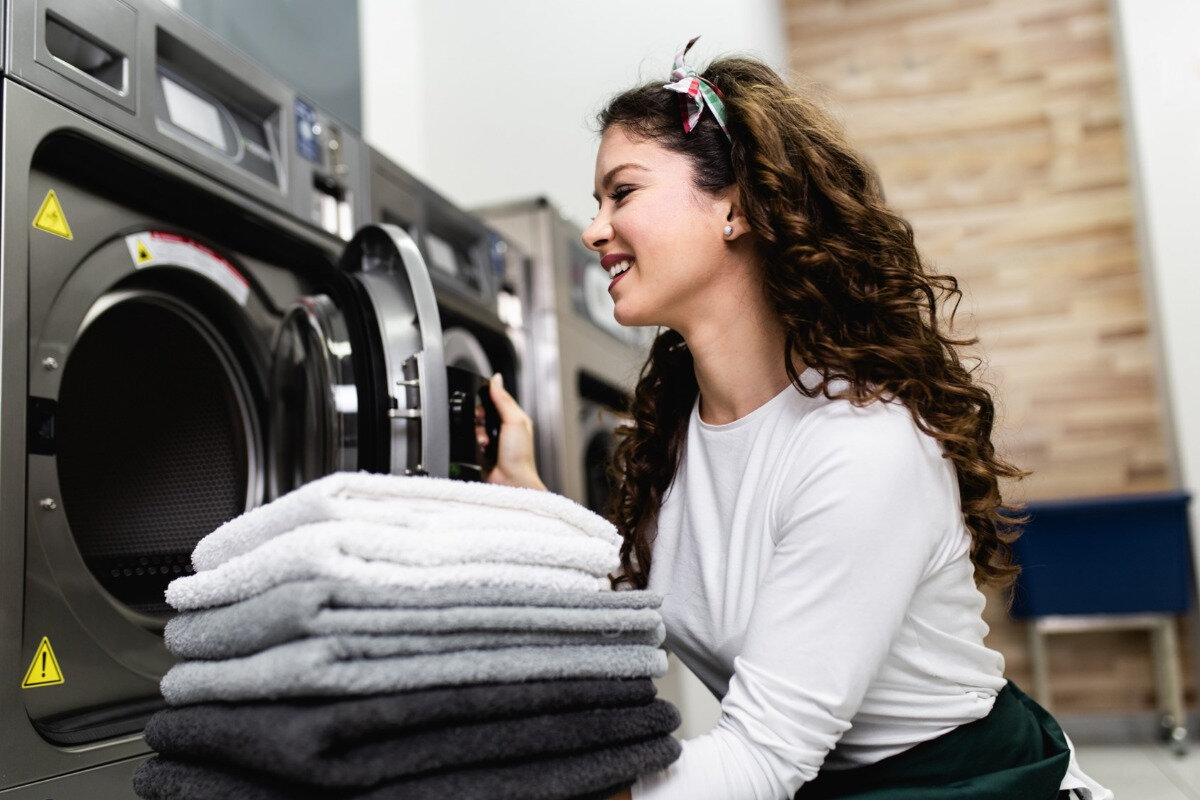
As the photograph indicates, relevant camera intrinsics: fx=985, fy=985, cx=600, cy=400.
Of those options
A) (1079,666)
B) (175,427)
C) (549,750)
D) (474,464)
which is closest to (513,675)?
(549,750)

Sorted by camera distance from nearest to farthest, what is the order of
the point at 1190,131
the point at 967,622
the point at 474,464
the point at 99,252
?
the point at 967,622
the point at 99,252
the point at 474,464
the point at 1190,131

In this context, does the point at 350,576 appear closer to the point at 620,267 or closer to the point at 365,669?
the point at 365,669

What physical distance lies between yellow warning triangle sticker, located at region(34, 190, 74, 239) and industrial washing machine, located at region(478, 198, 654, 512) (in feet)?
4.10

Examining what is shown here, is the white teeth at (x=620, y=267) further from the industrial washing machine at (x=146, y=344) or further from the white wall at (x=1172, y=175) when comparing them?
the white wall at (x=1172, y=175)

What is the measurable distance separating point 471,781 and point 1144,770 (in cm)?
303

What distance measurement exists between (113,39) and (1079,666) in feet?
11.9

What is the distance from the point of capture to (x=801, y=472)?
3.09ft

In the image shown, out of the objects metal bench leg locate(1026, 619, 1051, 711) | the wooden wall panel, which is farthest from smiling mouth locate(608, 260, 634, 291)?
metal bench leg locate(1026, 619, 1051, 711)

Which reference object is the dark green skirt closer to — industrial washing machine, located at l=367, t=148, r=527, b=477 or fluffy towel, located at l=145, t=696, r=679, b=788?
fluffy towel, located at l=145, t=696, r=679, b=788

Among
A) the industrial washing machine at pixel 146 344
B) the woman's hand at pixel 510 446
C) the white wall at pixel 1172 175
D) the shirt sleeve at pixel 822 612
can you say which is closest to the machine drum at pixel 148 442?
the industrial washing machine at pixel 146 344

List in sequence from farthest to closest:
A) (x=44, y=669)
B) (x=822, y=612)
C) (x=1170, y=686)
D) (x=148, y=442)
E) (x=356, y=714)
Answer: (x=1170, y=686) < (x=148, y=442) < (x=44, y=669) < (x=822, y=612) < (x=356, y=714)

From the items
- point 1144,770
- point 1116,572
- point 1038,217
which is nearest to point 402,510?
point 1144,770

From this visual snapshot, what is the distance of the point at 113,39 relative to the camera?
1.20 meters

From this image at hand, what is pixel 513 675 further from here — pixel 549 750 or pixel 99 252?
pixel 99 252
